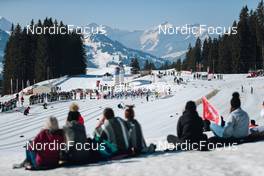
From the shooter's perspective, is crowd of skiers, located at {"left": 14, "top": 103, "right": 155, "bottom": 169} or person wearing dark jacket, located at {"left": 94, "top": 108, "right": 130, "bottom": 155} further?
person wearing dark jacket, located at {"left": 94, "top": 108, "right": 130, "bottom": 155}

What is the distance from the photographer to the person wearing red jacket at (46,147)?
1048cm

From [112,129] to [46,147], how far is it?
1576 mm

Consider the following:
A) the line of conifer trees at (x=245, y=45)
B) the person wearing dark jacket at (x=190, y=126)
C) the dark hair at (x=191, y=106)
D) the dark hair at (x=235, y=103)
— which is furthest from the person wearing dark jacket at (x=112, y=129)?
the line of conifer trees at (x=245, y=45)

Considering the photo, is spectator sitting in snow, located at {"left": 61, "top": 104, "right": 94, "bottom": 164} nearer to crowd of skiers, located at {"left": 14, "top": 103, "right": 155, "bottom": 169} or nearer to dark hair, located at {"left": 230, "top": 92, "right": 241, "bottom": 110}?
crowd of skiers, located at {"left": 14, "top": 103, "right": 155, "bottom": 169}

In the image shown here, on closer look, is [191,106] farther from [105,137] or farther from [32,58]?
[32,58]

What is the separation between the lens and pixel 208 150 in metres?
11.9

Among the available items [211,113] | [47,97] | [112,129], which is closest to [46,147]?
[112,129]

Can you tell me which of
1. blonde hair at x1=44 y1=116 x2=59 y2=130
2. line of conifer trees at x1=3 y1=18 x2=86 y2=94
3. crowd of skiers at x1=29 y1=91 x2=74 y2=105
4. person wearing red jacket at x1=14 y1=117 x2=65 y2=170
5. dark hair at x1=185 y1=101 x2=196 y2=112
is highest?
line of conifer trees at x1=3 y1=18 x2=86 y2=94

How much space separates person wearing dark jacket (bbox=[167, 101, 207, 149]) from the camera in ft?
38.2

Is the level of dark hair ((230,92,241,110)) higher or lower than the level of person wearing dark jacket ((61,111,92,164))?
higher

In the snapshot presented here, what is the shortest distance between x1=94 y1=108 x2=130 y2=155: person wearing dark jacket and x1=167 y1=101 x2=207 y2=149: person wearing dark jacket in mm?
1395

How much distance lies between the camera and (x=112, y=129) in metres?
11.2

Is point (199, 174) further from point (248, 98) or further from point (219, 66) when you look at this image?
point (219, 66)

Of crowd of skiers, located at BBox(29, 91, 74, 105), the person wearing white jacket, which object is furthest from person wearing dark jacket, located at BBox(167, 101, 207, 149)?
crowd of skiers, located at BBox(29, 91, 74, 105)
